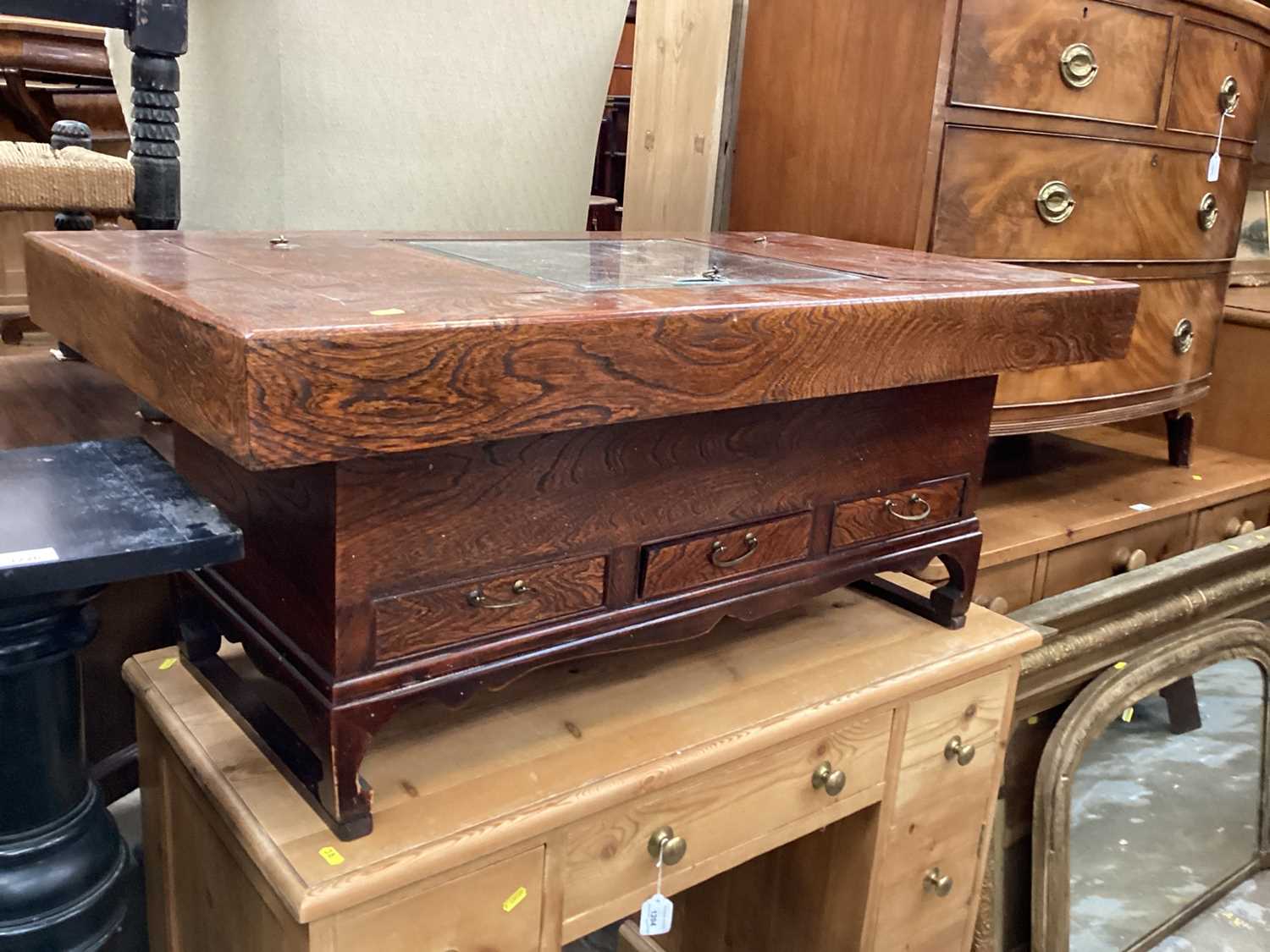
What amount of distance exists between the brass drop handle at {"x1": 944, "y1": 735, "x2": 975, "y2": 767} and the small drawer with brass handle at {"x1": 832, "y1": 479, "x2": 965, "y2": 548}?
260mm

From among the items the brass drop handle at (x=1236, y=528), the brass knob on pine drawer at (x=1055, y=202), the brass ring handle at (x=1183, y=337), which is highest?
the brass knob on pine drawer at (x=1055, y=202)

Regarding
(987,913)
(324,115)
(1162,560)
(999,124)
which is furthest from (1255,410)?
(324,115)

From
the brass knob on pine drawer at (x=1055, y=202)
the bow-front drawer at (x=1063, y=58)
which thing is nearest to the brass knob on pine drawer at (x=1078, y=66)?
the bow-front drawer at (x=1063, y=58)

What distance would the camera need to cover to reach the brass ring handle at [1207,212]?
1.95 metres

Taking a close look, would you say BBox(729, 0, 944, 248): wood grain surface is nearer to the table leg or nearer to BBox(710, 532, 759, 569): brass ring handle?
BBox(710, 532, 759, 569): brass ring handle

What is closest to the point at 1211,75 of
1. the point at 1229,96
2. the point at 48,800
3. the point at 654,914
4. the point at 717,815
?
the point at 1229,96

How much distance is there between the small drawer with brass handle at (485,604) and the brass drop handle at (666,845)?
0.76 ft

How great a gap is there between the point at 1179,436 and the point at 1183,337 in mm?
375

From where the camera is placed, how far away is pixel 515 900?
0.97 m

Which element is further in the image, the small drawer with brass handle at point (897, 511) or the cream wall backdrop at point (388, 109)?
the cream wall backdrop at point (388, 109)

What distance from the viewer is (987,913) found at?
1.63 m

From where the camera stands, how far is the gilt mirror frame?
169cm

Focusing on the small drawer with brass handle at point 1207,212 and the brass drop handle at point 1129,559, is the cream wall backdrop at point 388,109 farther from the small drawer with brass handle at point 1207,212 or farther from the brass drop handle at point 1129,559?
the brass drop handle at point 1129,559

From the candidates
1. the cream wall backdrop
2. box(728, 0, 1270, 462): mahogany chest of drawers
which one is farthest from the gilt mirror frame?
the cream wall backdrop
